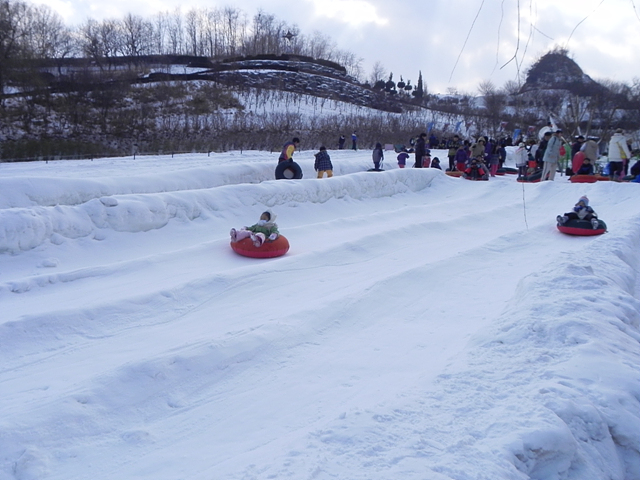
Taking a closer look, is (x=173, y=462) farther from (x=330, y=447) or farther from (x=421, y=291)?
(x=421, y=291)

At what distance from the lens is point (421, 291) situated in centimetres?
591

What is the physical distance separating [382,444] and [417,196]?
438 inches

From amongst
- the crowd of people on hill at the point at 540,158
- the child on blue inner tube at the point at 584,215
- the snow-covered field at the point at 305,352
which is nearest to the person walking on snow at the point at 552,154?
the crowd of people on hill at the point at 540,158

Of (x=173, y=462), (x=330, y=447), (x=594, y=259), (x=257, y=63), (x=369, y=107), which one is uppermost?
(x=257, y=63)

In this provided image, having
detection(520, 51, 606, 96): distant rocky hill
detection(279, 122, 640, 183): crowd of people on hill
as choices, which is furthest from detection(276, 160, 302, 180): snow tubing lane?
detection(520, 51, 606, 96): distant rocky hill

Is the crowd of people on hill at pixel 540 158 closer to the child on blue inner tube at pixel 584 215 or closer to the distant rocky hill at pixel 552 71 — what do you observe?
the distant rocky hill at pixel 552 71

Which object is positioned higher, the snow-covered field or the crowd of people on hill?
the crowd of people on hill

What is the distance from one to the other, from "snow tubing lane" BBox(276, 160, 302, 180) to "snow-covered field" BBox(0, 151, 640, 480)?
172 inches

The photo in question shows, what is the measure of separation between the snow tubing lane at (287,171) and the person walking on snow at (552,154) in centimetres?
802

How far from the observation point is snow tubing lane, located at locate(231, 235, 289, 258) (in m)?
7.00

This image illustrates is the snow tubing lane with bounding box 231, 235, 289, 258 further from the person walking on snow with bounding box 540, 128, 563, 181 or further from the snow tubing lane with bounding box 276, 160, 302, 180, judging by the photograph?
the person walking on snow with bounding box 540, 128, 563, 181

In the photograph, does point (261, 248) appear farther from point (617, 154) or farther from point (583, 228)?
point (617, 154)

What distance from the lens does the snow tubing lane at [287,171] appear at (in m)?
12.8

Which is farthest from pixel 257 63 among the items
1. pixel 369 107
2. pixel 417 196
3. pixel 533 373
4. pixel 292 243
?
pixel 533 373
